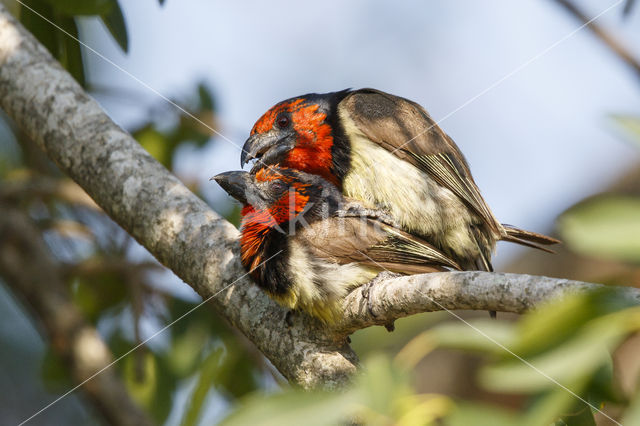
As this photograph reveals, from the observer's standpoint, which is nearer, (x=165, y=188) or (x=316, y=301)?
(x=316, y=301)

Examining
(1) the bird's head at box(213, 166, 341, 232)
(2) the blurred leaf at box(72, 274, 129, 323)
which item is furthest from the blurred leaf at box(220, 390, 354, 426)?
(2) the blurred leaf at box(72, 274, 129, 323)

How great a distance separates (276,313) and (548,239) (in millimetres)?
1245

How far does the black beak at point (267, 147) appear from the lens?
136 inches

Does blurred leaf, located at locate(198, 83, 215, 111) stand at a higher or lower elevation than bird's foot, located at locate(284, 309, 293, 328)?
higher

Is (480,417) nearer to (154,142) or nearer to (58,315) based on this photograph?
(58,315)

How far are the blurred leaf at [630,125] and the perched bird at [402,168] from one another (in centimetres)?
200

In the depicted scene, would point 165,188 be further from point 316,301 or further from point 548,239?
point 548,239

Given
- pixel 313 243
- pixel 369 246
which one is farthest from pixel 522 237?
pixel 313 243

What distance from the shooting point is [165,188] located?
2666 millimetres

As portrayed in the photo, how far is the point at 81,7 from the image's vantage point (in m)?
2.65

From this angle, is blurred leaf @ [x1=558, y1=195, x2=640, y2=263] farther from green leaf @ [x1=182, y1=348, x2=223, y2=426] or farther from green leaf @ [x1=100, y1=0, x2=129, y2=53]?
green leaf @ [x1=100, y1=0, x2=129, y2=53]

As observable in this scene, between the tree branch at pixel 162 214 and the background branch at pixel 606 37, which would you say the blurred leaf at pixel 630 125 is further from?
the background branch at pixel 606 37

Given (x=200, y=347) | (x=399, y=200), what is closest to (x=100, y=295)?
(x=200, y=347)

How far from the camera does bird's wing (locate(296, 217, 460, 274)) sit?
2.70 meters
